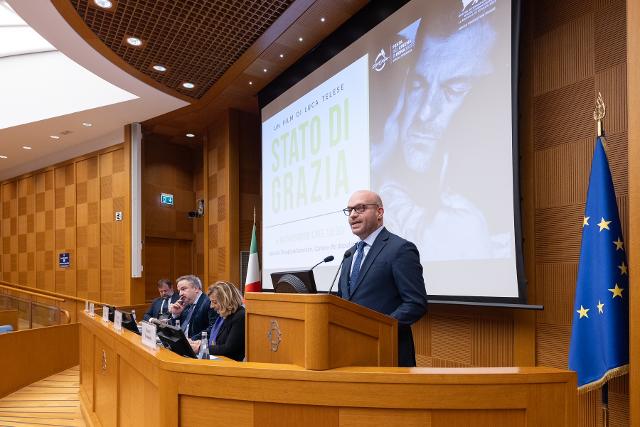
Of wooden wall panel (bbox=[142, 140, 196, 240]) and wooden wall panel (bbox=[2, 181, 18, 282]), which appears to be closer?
wooden wall panel (bbox=[142, 140, 196, 240])

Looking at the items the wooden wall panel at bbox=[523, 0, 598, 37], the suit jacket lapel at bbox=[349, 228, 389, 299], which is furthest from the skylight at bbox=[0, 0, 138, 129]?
the suit jacket lapel at bbox=[349, 228, 389, 299]

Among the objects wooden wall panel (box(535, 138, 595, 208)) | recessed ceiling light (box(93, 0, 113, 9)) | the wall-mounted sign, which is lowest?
wooden wall panel (box(535, 138, 595, 208))

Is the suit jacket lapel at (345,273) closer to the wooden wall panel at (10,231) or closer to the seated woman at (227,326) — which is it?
the seated woman at (227,326)

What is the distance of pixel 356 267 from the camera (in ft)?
7.98

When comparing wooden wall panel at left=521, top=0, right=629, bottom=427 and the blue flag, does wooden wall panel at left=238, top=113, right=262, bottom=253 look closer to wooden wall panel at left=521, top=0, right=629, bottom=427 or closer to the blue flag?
wooden wall panel at left=521, top=0, right=629, bottom=427

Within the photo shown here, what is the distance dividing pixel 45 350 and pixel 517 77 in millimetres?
5752

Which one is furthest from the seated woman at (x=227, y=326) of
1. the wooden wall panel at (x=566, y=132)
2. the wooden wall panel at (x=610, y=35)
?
the wooden wall panel at (x=610, y=35)

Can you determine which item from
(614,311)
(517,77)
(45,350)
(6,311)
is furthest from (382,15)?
(6,311)

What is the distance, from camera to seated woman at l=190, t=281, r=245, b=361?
135 inches

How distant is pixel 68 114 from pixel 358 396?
835cm

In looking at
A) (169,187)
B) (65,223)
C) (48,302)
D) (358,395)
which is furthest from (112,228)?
(358,395)

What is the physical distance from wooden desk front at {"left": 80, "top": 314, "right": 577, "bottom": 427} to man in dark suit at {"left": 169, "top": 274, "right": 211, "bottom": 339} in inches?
118

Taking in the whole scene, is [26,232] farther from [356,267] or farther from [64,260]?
[356,267]

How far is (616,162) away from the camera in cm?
290
